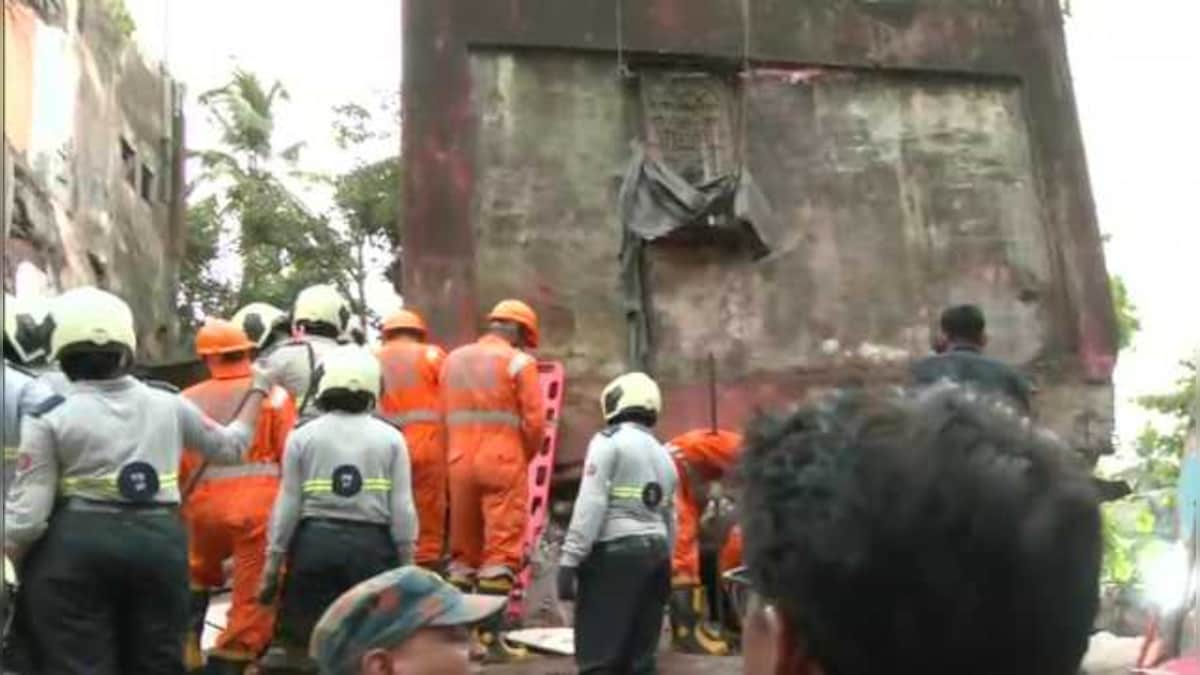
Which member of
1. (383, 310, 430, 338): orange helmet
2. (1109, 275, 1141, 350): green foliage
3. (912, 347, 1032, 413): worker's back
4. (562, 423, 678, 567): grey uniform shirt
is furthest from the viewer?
(1109, 275, 1141, 350): green foliage

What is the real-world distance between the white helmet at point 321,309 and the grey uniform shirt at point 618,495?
138 centimetres

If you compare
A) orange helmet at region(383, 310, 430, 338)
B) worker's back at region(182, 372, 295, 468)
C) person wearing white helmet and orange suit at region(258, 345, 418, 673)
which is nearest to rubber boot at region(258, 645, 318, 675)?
person wearing white helmet and orange suit at region(258, 345, 418, 673)

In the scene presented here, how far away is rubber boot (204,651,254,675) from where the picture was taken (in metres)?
7.44

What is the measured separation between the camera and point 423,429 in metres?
8.80

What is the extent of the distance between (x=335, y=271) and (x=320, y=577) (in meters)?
21.6

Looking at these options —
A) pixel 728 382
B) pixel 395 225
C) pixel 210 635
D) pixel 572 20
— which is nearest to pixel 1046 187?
pixel 728 382

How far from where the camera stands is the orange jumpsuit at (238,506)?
24.5ft

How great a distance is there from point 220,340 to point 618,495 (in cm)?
192

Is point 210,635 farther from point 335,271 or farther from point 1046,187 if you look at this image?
point 335,271

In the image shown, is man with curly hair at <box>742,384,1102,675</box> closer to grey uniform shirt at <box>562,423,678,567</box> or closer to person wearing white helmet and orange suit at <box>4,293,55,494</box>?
person wearing white helmet and orange suit at <box>4,293,55,494</box>

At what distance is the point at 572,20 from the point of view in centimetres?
1182

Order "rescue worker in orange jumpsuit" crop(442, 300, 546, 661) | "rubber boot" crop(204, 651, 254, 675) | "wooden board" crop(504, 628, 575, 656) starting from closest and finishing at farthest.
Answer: "rubber boot" crop(204, 651, 254, 675), "rescue worker in orange jumpsuit" crop(442, 300, 546, 661), "wooden board" crop(504, 628, 575, 656)

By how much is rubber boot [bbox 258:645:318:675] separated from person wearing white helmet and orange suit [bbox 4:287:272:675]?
1207 millimetres

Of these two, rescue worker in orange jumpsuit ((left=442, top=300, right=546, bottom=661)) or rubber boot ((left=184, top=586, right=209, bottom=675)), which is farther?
rescue worker in orange jumpsuit ((left=442, top=300, right=546, bottom=661))
